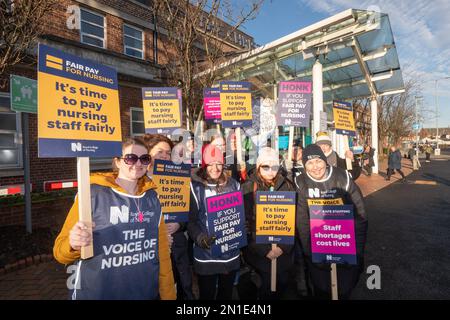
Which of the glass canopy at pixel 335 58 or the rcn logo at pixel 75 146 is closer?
the rcn logo at pixel 75 146

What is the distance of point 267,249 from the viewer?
266 cm

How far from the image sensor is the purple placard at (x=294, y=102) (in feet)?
16.8

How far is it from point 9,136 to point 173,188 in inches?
334

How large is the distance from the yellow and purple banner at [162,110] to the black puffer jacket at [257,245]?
9.45 feet

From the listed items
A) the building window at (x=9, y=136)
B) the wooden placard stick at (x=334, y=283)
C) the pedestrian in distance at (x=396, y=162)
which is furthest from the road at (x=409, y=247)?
the building window at (x=9, y=136)

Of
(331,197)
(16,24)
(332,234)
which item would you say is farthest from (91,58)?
(332,234)

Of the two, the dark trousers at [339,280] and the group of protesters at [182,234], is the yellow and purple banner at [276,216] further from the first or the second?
the dark trousers at [339,280]

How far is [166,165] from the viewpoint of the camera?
2592mm

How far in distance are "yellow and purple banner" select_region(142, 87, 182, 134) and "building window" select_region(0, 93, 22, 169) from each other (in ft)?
18.9

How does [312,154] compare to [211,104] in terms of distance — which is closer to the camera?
[312,154]

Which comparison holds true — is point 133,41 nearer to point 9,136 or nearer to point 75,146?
point 9,136

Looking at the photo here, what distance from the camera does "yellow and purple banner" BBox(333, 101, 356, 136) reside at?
18.9ft

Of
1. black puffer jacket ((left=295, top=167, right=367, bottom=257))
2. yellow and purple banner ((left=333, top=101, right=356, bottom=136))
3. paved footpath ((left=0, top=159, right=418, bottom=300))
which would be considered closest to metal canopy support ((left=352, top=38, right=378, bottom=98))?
yellow and purple banner ((left=333, top=101, right=356, bottom=136))

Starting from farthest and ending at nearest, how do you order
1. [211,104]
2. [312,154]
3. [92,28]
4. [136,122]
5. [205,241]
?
[136,122] → [92,28] → [211,104] → [312,154] → [205,241]
